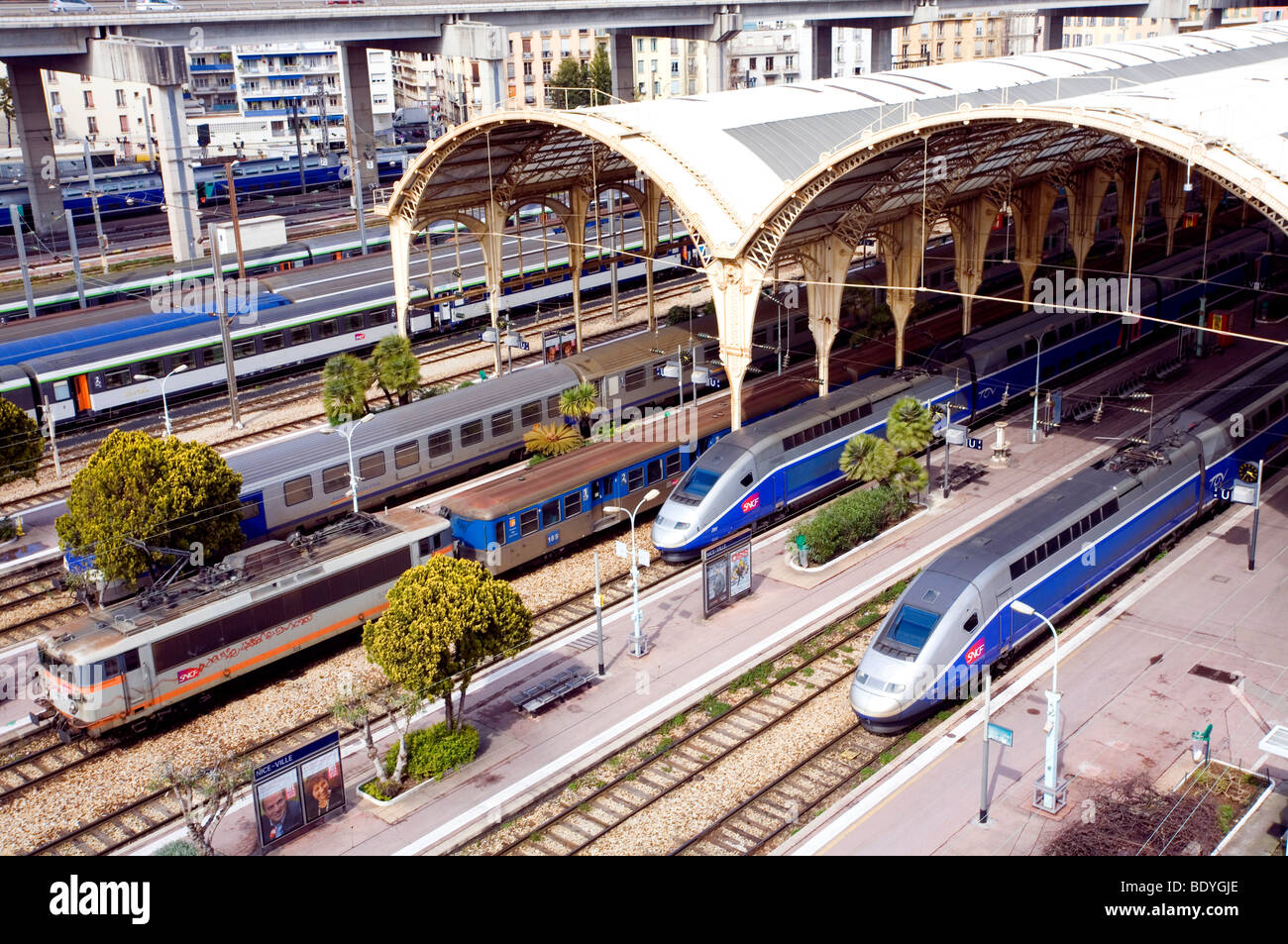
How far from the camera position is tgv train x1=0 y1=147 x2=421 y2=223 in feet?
322

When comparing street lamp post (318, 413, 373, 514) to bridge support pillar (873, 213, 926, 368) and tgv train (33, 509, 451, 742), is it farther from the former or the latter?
bridge support pillar (873, 213, 926, 368)

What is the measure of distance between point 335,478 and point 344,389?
6864 mm

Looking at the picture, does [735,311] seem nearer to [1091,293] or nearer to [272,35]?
[1091,293]

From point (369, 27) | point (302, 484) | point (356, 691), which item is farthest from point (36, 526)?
point (369, 27)

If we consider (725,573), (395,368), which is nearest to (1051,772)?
(725,573)

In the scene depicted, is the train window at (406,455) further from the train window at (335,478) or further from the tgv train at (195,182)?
the tgv train at (195,182)

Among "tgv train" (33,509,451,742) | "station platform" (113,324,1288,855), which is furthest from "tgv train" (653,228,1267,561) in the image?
"tgv train" (33,509,451,742)

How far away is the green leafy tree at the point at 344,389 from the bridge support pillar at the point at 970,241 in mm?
26331

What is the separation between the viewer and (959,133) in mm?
44156

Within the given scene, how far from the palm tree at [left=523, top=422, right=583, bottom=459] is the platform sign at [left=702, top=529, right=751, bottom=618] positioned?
10.1m

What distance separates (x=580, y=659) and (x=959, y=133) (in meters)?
23.5

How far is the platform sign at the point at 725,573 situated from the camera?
1425 inches

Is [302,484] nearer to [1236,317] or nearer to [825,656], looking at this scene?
[825,656]
